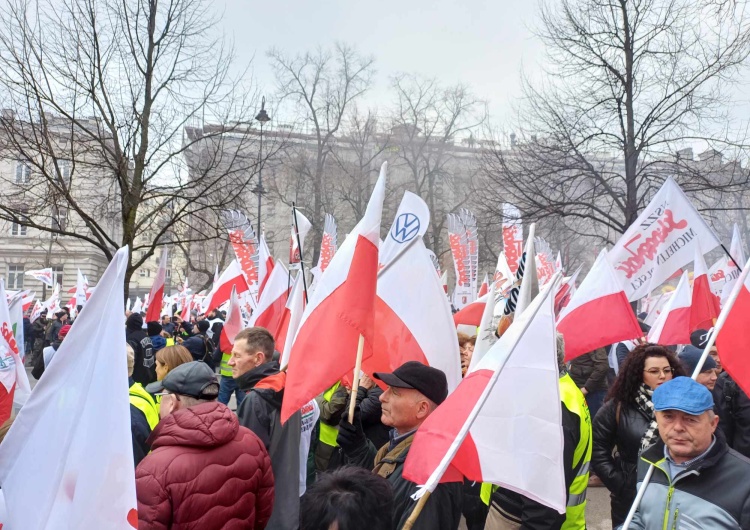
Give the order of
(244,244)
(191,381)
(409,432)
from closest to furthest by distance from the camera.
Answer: (409,432) < (191,381) < (244,244)

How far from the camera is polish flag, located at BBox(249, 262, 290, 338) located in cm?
825

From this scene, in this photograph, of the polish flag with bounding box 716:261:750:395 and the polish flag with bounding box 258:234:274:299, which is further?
the polish flag with bounding box 258:234:274:299

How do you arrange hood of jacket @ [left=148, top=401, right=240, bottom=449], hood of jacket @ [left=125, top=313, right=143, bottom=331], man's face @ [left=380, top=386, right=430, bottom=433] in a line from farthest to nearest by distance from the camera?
1. hood of jacket @ [left=125, top=313, right=143, bottom=331]
2. man's face @ [left=380, top=386, right=430, bottom=433]
3. hood of jacket @ [left=148, top=401, right=240, bottom=449]

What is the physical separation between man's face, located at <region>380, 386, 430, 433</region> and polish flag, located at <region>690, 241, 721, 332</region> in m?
4.39

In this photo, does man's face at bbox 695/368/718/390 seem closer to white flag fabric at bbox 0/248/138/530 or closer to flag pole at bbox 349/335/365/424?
flag pole at bbox 349/335/365/424

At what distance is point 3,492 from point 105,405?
1.53 ft

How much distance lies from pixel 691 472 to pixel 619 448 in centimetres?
147

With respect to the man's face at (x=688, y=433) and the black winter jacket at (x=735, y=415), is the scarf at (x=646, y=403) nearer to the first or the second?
the man's face at (x=688, y=433)

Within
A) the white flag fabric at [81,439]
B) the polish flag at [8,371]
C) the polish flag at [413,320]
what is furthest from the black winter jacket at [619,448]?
the polish flag at [8,371]

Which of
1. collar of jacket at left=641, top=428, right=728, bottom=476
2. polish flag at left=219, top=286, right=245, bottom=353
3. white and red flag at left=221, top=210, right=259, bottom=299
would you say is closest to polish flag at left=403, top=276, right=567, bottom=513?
collar of jacket at left=641, top=428, right=728, bottom=476

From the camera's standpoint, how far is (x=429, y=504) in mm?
2713

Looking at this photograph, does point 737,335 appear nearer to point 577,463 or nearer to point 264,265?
point 577,463

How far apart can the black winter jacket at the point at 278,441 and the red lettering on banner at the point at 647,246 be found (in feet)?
13.7

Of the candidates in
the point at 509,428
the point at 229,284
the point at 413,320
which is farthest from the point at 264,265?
the point at 509,428
